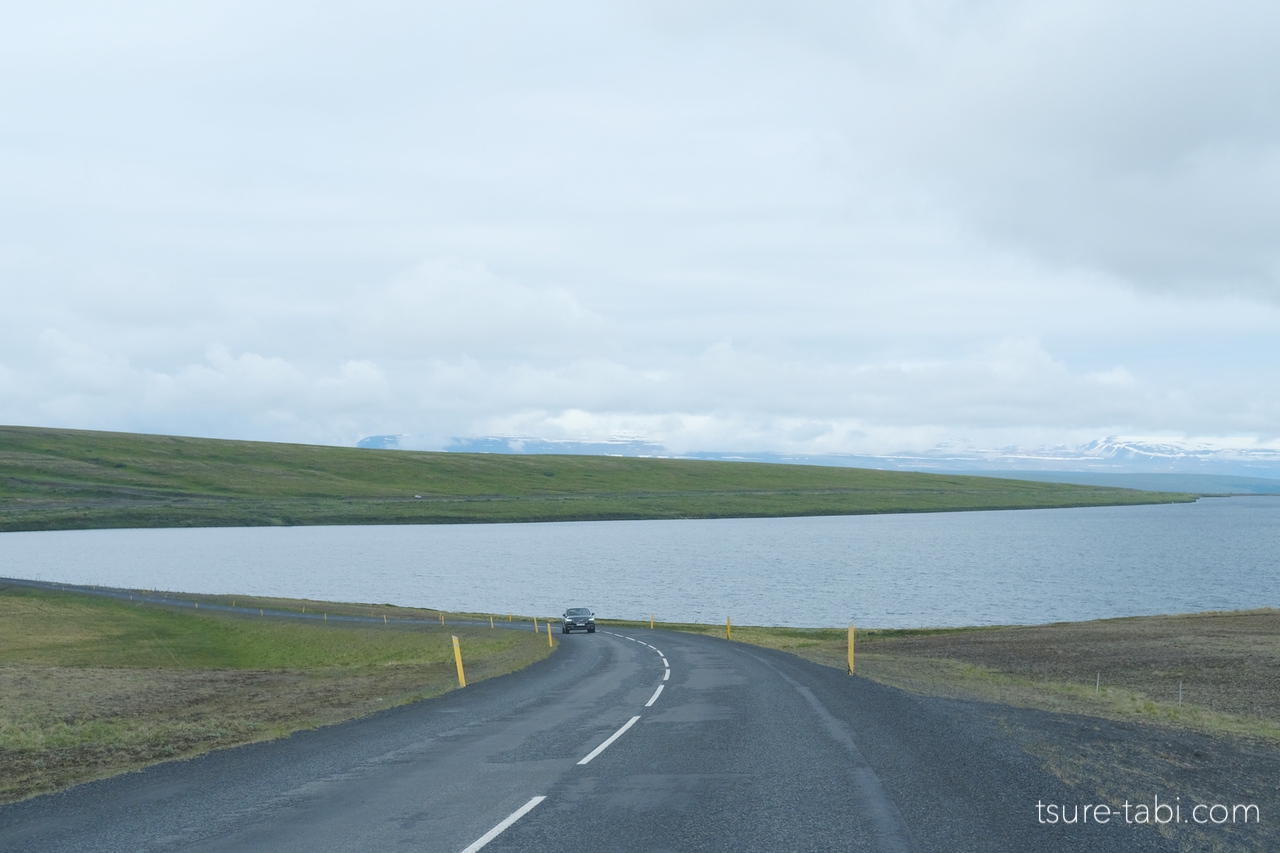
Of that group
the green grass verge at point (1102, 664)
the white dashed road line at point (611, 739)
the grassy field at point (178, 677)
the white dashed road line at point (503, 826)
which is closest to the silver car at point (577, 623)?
the grassy field at point (178, 677)

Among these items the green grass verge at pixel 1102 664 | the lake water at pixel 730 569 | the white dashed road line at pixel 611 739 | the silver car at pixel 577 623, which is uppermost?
the white dashed road line at pixel 611 739

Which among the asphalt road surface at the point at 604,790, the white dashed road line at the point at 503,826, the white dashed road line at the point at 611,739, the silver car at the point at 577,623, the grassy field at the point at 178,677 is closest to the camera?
the white dashed road line at the point at 503,826

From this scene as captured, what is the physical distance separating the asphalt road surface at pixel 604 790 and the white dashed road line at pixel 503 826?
0.11 feet

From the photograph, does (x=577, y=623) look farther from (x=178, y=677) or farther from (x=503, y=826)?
(x=503, y=826)

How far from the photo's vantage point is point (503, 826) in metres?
10.2

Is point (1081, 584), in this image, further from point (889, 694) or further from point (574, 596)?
point (889, 694)

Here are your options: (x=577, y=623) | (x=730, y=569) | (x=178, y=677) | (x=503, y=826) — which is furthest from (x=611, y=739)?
(x=730, y=569)

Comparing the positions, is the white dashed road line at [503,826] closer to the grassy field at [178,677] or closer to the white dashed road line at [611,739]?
the white dashed road line at [611,739]

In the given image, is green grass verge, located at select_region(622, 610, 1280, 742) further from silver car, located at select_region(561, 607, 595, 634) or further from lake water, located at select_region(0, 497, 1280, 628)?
lake water, located at select_region(0, 497, 1280, 628)

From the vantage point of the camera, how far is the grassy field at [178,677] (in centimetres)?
1645

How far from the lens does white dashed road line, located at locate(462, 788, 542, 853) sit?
9523 mm

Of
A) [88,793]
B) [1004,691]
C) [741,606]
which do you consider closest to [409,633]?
[741,606]

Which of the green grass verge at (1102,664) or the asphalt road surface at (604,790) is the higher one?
the asphalt road surface at (604,790)

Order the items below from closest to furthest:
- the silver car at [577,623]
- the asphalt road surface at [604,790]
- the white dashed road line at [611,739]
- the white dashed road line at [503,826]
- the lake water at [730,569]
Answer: the white dashed road line at [503,826]
the asphalt road surface at [604,790]
the white dashed road line at [611,739]
the silver car at [577,623]
the lake water at [730,569]
